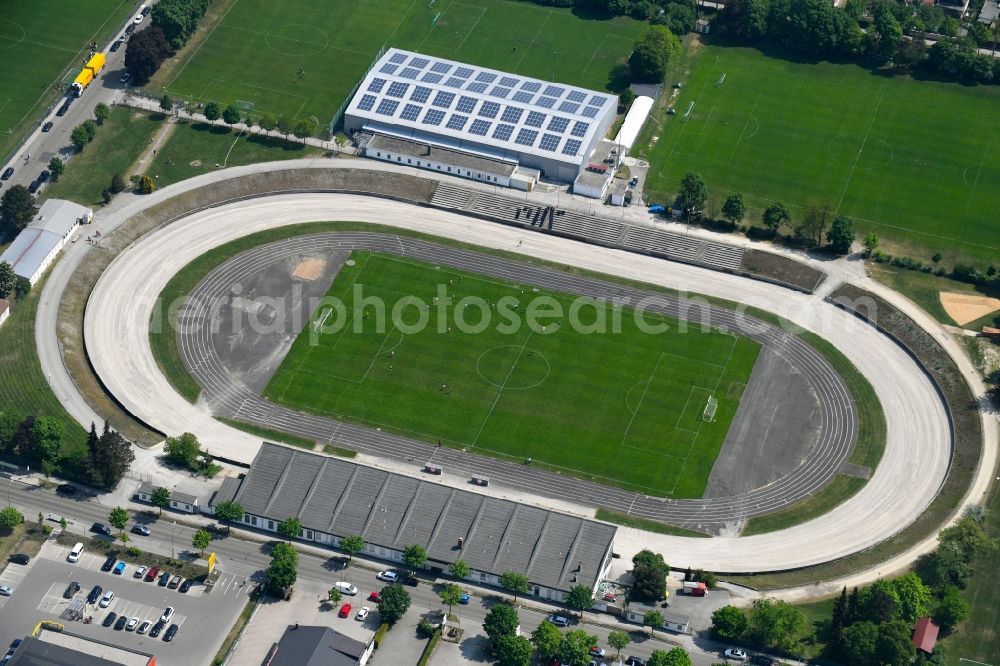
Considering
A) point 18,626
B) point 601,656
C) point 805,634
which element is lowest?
point 18,626

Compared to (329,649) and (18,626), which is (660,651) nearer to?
(329,649)

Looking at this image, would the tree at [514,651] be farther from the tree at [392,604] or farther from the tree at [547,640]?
the tree at [392,604]

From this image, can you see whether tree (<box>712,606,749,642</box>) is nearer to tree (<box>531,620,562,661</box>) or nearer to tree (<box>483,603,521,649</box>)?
tree (<box>531,620,562,661</box>)

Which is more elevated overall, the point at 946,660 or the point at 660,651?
the point at 946,660

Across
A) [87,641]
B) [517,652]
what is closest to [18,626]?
[87,641]

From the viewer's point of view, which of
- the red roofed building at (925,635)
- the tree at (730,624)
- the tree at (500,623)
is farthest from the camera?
the tree at (730,624)

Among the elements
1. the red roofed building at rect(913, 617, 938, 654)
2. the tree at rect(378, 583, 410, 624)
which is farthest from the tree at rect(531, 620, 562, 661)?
the red roofed building at rect(913, 617, 938, 654)

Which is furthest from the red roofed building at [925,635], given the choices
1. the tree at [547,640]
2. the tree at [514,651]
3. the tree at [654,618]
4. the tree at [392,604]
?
the tree at [392,604]
